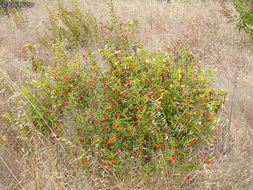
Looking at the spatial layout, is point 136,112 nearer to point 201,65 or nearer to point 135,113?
point 135,113

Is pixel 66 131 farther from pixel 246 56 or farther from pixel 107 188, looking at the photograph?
pixel 246 56

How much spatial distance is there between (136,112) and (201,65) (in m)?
1.72

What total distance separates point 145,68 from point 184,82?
0.39 metres

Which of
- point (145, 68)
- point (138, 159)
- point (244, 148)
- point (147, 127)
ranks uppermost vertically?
point (145, 68)

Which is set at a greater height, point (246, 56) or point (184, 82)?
point (184, 82)

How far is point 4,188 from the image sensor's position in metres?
1.86

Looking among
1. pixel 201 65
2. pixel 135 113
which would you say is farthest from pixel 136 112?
pixel 201 65

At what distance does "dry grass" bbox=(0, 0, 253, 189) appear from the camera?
1.71 meters

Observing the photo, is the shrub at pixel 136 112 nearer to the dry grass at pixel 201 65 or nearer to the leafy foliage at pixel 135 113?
the leafy foliage at pixel 135 113

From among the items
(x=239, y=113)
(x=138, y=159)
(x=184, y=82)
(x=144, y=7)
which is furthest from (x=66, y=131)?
(x=144, y=7)

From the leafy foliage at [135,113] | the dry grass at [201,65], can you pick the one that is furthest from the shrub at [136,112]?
the dry grass at [201,65]

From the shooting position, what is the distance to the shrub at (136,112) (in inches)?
69.1

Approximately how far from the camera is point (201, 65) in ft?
10.4

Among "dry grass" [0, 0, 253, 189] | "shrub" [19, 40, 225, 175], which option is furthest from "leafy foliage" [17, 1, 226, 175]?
"dry grass" [0, 0, 253, 189]
